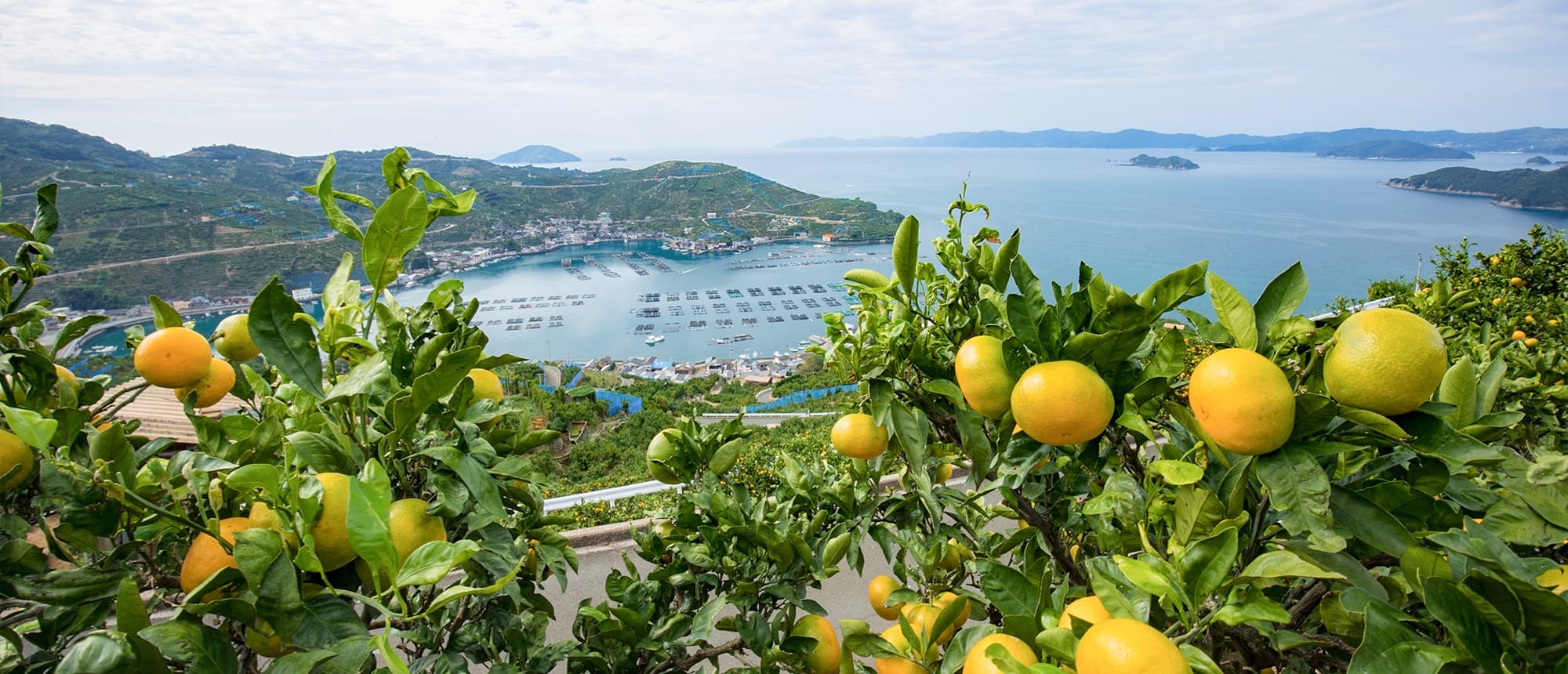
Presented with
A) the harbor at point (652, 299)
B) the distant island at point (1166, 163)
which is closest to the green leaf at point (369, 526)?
the harbor at point (652, 299)

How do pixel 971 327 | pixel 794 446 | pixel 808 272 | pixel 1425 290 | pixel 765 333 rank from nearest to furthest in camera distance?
pixel 971 327 < pixel 1425 290 < pixel 794 446 < pixel 765 333 < pixel 808 272

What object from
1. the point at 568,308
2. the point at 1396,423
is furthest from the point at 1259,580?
the point at 568,308

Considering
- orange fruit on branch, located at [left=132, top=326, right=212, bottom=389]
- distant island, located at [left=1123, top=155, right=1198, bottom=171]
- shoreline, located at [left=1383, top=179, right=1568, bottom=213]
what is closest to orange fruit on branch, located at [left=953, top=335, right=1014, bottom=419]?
orange fruit on branch, located at [left=132, top=326, right=212, bottom=389]

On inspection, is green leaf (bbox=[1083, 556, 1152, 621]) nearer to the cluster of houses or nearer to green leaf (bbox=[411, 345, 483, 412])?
green leaf (bbox=[411, 345, 483, 412])

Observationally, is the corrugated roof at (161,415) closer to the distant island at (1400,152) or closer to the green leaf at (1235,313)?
the green leaf at (1235,313)

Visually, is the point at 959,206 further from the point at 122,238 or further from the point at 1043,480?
the point at 122,238

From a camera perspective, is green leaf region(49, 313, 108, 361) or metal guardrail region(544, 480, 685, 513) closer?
green leaf region(49, 313, 108, 361)
